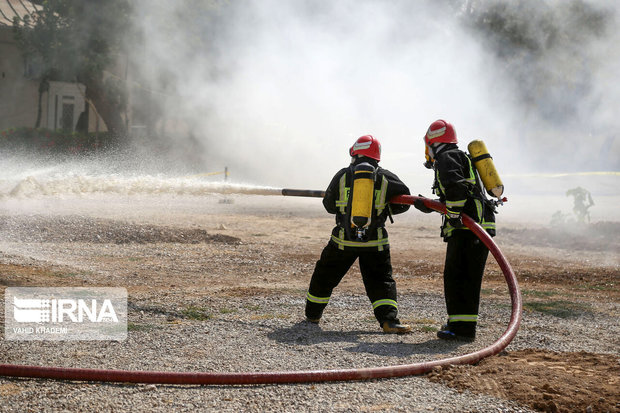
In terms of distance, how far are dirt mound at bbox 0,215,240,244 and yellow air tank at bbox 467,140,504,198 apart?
6.29 metres

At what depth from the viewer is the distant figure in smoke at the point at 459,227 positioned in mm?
5297

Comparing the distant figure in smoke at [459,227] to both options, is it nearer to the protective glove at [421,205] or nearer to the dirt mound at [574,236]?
the protective glove at [421,205]

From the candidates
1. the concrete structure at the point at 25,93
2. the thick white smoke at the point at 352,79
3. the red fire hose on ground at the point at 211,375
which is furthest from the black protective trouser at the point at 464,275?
the concrete structure at the point at 25,93

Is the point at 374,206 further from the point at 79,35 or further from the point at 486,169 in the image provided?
the point at 79,35

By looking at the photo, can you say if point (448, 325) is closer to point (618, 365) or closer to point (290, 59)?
point (618, 365)

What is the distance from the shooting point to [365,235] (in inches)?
217

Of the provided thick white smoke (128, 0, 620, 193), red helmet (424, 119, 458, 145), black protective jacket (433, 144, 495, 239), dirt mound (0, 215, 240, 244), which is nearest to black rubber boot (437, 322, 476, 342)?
black protective jacket (433, 144, 495, 239)

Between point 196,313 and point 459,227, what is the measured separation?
7.73 feet

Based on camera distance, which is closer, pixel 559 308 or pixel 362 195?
pixel 362 195

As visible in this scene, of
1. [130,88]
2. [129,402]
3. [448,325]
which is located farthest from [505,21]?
[129,402]

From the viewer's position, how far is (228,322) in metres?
5.63

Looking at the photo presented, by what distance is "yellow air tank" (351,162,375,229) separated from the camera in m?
5.48

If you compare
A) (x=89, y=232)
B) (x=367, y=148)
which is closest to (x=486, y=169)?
(x=367, y=148)

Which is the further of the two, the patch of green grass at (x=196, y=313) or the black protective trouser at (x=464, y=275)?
the patch of green grass at (x=196, y=313)
